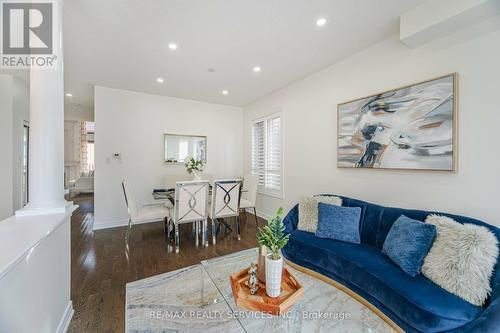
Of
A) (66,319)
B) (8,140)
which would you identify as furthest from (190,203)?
(8,140)

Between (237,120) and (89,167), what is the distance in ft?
26.2

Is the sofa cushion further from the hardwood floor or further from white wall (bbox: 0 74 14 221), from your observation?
white wall (bbox: 0 74 14 221)

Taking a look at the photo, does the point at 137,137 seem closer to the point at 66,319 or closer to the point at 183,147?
the point at 183,147

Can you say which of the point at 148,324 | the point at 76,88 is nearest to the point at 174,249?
the point at 148,324

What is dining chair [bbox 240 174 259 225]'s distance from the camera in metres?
4.08

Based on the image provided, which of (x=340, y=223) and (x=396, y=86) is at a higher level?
(x=396, y=86)

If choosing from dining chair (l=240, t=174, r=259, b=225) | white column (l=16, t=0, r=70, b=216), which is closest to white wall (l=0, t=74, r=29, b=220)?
white column (l=16, t=0, r=70, b=216)

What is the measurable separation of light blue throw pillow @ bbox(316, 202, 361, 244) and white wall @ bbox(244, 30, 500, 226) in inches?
21.1

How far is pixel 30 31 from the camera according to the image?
171 centimetres

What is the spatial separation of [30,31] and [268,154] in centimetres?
380

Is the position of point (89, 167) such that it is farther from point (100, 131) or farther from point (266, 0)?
point (266, 0)

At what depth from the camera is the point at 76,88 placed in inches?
167

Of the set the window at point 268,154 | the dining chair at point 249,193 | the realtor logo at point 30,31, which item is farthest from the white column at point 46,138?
the window at point 268,154

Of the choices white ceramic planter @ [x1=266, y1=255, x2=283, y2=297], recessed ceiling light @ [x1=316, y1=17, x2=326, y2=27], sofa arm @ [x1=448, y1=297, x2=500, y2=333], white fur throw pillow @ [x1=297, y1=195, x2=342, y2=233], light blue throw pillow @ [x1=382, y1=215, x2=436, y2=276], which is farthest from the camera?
white fur throw pillow @ [x1=297, y1=195, x2=342, y2=233]
